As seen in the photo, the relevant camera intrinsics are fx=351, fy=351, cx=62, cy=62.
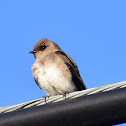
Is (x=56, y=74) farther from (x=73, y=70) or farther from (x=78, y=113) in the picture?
(x=78, y=113)

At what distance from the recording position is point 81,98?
2.21 metres

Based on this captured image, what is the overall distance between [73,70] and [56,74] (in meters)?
0.62

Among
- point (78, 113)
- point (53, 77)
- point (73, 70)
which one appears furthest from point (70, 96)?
point (73, 70)

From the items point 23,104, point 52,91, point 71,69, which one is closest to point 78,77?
point 71,69

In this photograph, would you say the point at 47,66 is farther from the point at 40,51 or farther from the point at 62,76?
the point at 40,51

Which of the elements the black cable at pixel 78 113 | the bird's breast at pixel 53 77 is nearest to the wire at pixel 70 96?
the black cable at pixel 78 113

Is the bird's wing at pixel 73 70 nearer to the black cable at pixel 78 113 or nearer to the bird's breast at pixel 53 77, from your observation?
the bird's breast at pixel 53 77

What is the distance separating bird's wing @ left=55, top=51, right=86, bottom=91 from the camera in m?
6.57

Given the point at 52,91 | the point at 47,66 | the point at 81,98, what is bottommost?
the point at 81,98

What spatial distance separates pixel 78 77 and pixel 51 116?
4.54 meters

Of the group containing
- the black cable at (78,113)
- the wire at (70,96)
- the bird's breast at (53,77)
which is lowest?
the black cable at (78,113)

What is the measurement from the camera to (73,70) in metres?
6.63

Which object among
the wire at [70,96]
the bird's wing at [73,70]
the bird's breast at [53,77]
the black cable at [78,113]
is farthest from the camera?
the bird's wing at [73,70]

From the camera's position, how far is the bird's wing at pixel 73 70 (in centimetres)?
657
